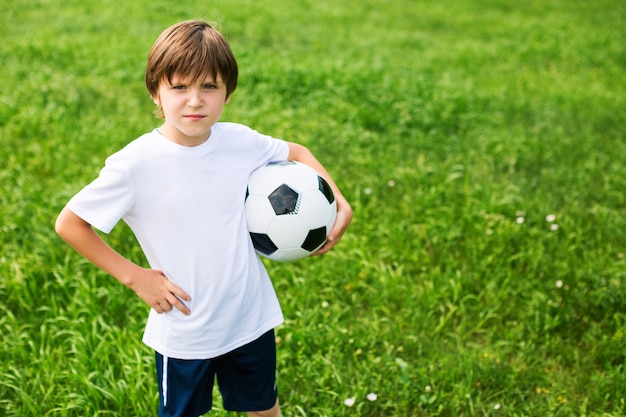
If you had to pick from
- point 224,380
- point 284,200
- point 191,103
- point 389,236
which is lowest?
point 389,236

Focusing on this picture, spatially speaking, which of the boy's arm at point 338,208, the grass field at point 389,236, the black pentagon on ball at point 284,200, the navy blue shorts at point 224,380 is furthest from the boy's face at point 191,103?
the grass field at point 389,236

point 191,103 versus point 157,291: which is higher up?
point 191,103

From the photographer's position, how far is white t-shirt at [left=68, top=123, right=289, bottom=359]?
1888 mm

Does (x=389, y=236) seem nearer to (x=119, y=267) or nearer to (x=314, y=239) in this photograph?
(x=314, y=239)

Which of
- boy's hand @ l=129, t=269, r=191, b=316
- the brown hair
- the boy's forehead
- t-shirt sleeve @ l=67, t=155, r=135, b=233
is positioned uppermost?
the brown hair

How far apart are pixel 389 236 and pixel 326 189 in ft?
6.06

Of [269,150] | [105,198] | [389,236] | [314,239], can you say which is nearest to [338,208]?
[314,239]

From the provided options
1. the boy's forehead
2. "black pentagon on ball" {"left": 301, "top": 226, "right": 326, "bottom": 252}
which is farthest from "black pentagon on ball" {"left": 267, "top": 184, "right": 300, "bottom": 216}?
the boy's forehead

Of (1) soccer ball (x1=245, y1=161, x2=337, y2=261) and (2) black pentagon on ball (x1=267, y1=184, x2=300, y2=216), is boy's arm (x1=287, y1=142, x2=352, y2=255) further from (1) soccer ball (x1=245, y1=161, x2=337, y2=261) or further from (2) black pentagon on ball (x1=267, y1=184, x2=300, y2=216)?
(2) black pentagon on ball (x1=267, y1=184, x2=300, y2=216)

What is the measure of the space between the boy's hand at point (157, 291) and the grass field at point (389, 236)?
3.20 ft

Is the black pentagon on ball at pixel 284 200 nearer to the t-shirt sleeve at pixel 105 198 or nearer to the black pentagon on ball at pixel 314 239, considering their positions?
the black pentagon on ball at pixel 314 239

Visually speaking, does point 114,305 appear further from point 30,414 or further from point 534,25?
point 534,25

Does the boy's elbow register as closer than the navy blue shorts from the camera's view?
Yes

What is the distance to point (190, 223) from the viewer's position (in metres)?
1.99
